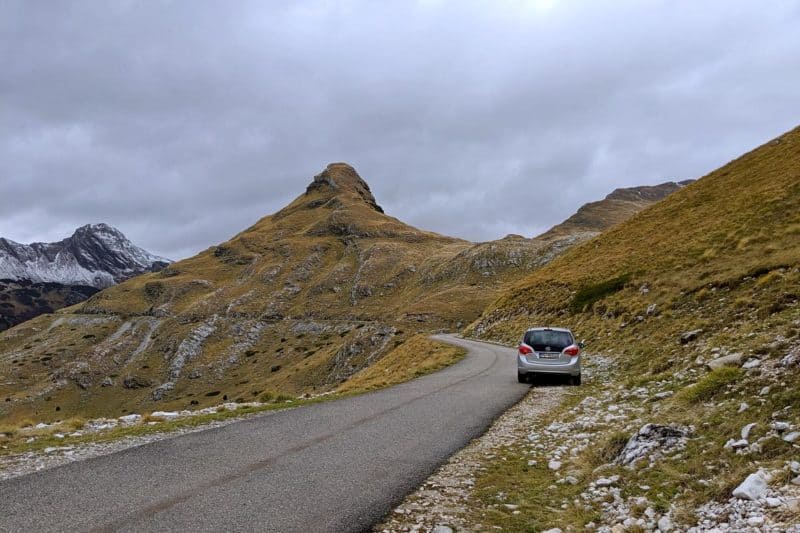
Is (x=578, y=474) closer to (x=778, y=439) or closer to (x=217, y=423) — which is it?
(x=778, y=439)

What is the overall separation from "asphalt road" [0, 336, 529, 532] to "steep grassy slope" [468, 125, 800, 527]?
2067mm

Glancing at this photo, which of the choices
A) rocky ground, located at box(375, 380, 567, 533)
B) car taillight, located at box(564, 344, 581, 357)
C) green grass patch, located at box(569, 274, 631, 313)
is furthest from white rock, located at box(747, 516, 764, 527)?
green grass patch, located at box(569, 274, 631, 313)

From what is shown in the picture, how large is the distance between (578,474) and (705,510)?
2605 millimetres

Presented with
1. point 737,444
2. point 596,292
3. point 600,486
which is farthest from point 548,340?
point 596,292

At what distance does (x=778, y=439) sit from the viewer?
5.83 meters

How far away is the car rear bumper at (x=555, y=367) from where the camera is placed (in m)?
18.2

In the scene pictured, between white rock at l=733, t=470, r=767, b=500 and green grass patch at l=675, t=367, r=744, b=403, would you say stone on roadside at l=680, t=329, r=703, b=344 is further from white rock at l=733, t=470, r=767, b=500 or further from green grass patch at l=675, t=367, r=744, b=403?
white rock at l=733, t=470, r=767, b=500

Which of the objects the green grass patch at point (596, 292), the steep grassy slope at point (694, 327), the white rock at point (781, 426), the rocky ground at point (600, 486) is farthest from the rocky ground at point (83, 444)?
the green grass patch at point (596, 292)

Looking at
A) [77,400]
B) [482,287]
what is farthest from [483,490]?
[77,400]

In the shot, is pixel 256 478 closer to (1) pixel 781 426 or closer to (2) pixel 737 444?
(2) pixel 737 444

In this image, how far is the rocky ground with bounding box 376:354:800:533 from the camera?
483 centimetres


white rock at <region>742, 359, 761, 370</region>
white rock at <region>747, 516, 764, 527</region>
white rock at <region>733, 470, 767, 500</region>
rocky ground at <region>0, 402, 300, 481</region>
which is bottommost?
white rock at <region>747, 516, 764, 527</region>

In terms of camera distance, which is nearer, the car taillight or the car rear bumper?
the car rear bumper

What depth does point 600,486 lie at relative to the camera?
679cm
